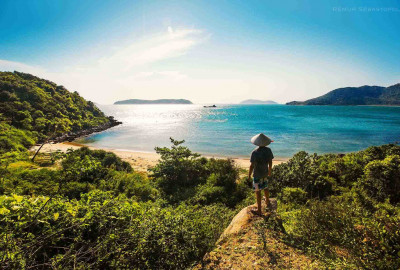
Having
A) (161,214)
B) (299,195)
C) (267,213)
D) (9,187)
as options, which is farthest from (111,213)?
(299,195)

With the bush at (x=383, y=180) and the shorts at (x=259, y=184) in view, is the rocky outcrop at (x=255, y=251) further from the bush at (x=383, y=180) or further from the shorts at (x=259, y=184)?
the bush at (x=383, y=180)

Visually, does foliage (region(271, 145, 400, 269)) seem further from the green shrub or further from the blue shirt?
the blue shirt

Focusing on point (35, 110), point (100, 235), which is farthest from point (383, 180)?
point (35, 110)

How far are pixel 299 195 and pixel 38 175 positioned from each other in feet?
39.7

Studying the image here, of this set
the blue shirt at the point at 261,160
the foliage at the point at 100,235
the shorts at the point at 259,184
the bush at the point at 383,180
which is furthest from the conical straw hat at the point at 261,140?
the bush at the point at 383,180

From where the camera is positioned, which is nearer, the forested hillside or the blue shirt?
the forested hillside

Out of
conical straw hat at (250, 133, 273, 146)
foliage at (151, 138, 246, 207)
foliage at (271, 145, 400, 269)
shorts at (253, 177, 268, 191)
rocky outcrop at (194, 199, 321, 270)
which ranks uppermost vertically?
conical straw hat at (250, 133, 273, 146)

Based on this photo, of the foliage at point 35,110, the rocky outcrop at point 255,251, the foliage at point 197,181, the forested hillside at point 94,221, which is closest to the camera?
the forested hillside at point 94,221

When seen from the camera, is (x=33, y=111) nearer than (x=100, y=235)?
No

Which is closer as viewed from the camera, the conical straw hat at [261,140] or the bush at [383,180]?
the conical straw hat at [261,140]

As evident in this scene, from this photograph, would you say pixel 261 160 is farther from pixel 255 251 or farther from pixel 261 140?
pixel 255 251

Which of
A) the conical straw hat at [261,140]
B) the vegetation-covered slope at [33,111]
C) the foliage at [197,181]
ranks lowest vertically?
the foliage at [197,181]

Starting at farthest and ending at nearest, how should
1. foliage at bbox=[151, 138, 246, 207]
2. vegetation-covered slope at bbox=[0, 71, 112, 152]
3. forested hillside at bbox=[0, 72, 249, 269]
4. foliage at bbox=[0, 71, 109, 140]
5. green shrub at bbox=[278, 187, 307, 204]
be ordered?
foliage at bbox=[0, 71, 109, 140] → vegetation-covered slope at bbox=[0, 71, 112, 152] → foliage at bbox=[151, 138, 246, 207] → green shrub at bbox=[278, 187, 307, 204] → forested hillside at bbox=[0, 72, 249, 269]

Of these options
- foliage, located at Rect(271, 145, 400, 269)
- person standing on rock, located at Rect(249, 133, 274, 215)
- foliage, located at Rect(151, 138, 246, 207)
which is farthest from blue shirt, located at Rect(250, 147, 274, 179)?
foliage, located at Rect(151, 138, 246, 207)
